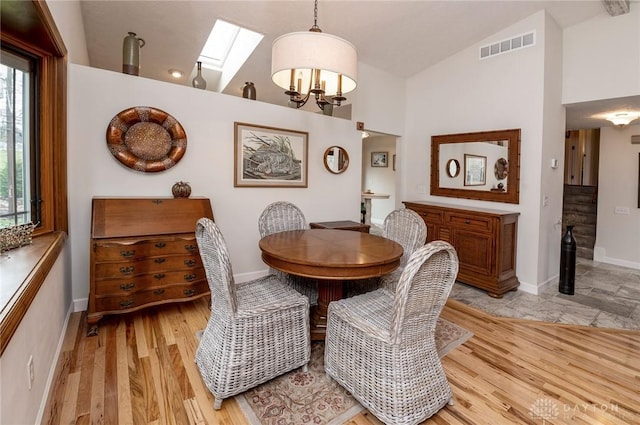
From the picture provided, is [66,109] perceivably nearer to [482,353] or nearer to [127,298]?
[127,298]

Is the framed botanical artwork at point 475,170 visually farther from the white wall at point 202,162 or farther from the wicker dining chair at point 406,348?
the wicker dining chair at point 406,348

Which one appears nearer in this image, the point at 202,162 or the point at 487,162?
the point at 202,162

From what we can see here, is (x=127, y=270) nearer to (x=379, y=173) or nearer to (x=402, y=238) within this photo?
(x=402, y=238)

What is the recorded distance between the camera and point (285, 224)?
316 cm

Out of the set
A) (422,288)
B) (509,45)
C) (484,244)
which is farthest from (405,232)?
(509,45)

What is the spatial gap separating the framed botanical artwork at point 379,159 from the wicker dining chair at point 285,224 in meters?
5.73

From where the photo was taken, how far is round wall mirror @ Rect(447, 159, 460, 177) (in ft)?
14.9

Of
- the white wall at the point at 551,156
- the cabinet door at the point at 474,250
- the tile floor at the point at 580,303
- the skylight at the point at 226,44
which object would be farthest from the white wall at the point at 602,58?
the skylight at the point at 226,44

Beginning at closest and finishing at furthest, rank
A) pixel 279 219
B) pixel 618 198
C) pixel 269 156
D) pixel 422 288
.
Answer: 1. pixel 422 288
2. pixel 279 219
3. pixel 269 156
4. pixel 618 198

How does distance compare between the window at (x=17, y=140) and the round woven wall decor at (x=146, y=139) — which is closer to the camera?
the window at (x=17, y=140)

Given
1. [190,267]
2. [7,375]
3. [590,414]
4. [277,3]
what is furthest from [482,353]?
[277,3]

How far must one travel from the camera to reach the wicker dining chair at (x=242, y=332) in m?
1.75

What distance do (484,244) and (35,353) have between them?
13.1 feet

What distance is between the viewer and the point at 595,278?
4.35 metres
